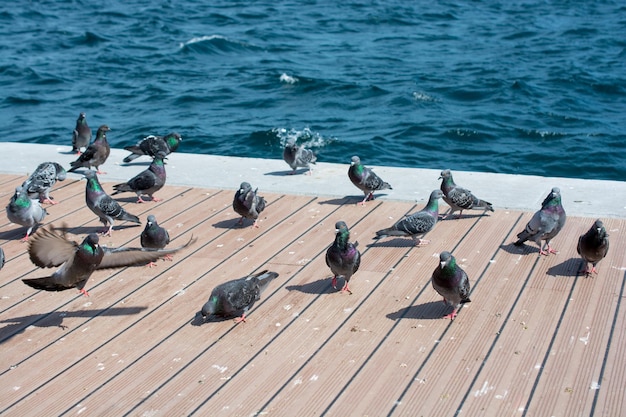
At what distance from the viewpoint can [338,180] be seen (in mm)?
10133

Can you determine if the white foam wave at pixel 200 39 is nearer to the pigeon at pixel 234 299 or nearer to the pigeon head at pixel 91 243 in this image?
the pigeon head at pixel 91 243

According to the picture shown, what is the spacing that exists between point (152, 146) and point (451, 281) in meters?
5.53

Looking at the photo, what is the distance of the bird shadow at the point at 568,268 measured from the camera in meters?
7.19

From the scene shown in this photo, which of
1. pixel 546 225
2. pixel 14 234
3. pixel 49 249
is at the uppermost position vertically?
pixel 546 225

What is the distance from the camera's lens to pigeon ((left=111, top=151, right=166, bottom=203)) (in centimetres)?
923

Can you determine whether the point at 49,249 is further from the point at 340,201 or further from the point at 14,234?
the point at 340,201

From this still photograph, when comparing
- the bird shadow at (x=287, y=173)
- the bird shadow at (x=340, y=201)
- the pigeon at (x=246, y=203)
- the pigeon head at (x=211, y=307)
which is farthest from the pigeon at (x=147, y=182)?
the pigeon head at (x=211, y=307)

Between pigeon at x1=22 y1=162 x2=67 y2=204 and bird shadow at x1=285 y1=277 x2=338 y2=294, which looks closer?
bird shadow at x1=285 y1=277 x2=338 y2=294

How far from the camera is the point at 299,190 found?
9.64 m

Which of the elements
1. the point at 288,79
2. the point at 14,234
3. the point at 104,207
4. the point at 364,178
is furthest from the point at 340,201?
the point at 288,79

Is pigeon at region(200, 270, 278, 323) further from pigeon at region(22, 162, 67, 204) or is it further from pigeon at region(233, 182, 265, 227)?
pigeon at region(22, 162, 67, 204)

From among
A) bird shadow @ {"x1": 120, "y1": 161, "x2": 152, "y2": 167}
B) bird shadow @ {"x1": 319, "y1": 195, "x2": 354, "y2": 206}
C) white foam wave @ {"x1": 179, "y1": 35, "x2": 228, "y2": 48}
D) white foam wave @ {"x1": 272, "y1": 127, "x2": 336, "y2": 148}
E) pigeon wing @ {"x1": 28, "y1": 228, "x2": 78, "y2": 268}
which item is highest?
pigeon wing @ {"x1": 28, "y1": 228, "x2": 78, "y2": 268}

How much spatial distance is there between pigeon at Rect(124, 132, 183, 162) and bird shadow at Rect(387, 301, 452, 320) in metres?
4.87

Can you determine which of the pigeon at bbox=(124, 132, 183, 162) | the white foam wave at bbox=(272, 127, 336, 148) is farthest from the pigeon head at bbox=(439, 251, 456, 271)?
the white foam wave at bbox=(272, 127, 336, 148)
